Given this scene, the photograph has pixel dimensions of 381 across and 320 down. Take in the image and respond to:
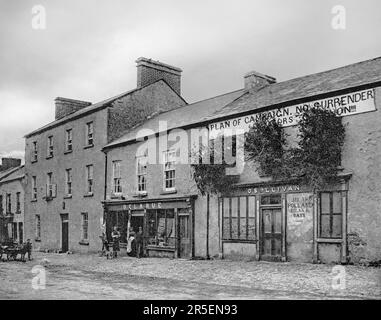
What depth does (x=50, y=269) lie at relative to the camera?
17000 mm

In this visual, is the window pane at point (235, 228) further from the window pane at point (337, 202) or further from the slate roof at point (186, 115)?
the slate roof at point (186, 115)

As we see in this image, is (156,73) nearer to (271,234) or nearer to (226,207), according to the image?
(226,207)

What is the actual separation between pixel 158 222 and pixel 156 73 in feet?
31.8

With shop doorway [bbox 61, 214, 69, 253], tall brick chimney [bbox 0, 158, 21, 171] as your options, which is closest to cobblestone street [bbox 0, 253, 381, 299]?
shop doorway [bbox 61, 214, 69, 253]

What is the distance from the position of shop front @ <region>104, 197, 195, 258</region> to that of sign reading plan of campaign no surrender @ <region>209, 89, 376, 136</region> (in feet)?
11.2

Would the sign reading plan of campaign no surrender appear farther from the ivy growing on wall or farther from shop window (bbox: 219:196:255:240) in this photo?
shop window (bbox: 219:196:255:240)

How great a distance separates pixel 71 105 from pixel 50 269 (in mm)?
16962

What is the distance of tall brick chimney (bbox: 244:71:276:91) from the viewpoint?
21.1 meters

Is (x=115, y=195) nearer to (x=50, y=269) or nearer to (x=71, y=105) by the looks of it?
(x=50, y=269)

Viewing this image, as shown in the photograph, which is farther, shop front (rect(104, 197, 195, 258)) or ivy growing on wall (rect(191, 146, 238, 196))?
shop front (rect(104, 197, 195, 258))

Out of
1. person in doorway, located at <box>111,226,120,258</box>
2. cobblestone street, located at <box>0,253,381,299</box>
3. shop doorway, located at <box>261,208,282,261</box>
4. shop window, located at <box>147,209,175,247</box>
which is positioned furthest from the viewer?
person in doorway, located at <box>111,226,120,258</box>

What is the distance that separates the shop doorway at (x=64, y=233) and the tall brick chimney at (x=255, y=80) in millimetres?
12852

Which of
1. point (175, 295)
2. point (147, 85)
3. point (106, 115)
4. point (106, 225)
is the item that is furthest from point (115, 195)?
point (175, 295)

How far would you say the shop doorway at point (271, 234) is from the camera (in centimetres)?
1598
